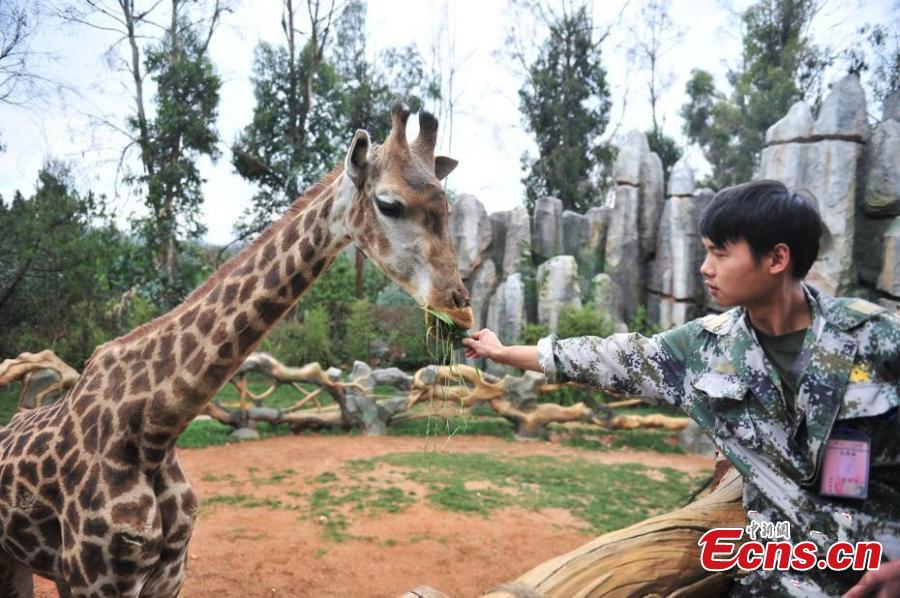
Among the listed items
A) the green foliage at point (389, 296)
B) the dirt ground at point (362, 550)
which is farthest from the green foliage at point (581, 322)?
the green foliage at point (389, 296)

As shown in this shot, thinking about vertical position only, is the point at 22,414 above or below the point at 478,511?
above

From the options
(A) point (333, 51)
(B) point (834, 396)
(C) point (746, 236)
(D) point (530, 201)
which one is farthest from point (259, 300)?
(D) point (530, 201)

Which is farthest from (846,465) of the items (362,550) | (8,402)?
(8,402)

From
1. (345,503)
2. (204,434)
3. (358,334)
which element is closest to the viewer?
(345,503)

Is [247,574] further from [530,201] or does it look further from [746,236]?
[530,201]

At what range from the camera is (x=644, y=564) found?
1.55 meters

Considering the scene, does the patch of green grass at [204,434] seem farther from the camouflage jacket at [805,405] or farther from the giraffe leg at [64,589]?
the camouflage jacket at [805,405]

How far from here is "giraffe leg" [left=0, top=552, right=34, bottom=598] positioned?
2121 millimetres

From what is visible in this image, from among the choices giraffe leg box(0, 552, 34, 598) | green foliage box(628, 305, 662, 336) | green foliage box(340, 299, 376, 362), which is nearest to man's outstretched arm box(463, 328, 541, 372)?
giraffe leg box(0, 552, 34, 598)

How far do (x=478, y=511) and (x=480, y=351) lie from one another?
Answer: 3.94 m

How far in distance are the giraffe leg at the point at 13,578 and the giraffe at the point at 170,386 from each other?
0.39ft

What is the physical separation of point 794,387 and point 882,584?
53 centimetres

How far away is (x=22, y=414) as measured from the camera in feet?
7.64

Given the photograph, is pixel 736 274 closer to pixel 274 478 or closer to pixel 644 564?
pixel 644 564
